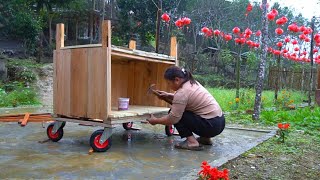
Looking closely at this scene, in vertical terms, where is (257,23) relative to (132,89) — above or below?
above

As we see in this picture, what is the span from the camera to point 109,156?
3.71 meters

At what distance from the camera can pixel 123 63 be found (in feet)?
18.6

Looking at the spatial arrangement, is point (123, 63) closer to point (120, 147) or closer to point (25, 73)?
point (120, 147)

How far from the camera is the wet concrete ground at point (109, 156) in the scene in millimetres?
3023

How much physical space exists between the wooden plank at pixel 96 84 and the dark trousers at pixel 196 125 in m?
0.95

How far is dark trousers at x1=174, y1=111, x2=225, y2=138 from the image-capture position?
13.6 ft

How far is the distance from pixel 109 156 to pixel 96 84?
0.83 metres

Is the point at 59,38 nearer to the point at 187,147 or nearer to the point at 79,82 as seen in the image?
the point at 79,82

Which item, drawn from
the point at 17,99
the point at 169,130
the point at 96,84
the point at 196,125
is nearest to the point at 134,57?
the point at 96,84

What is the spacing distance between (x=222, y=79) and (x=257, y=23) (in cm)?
774

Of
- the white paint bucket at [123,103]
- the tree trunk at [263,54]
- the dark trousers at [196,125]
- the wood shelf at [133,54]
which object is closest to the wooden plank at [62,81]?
the wood shelf at [133,54]

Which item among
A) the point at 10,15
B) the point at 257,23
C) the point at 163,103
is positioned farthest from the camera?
the point at 257,23

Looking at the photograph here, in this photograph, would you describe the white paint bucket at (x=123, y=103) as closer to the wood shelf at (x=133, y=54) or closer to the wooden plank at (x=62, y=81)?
the wood shelf at (x=133, y=54)

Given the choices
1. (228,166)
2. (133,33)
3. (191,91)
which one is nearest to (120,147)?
(191,91)
